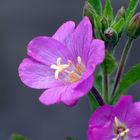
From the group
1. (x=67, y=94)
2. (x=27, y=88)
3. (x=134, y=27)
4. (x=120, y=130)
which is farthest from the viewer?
(x=27, y=88)

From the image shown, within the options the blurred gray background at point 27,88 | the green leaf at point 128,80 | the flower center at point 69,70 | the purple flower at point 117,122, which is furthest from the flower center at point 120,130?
the blurred gray background at point 27,88

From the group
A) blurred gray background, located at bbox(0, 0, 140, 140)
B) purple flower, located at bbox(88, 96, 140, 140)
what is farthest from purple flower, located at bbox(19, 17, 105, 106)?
blurred gray background, located at bbox(0, 0, 140, 140)

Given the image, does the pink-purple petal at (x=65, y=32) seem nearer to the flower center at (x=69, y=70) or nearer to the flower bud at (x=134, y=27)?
the flower center at (x=69, y=70)

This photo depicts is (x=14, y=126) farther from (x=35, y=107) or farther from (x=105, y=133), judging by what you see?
(x=105, y=133)

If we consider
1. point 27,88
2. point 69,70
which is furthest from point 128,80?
point 27,88

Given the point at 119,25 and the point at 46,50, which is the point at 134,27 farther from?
the point at 46,50

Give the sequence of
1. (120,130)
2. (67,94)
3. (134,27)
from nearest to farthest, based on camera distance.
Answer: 1. (67,94)
2. (120,130)
3. (134,27)
